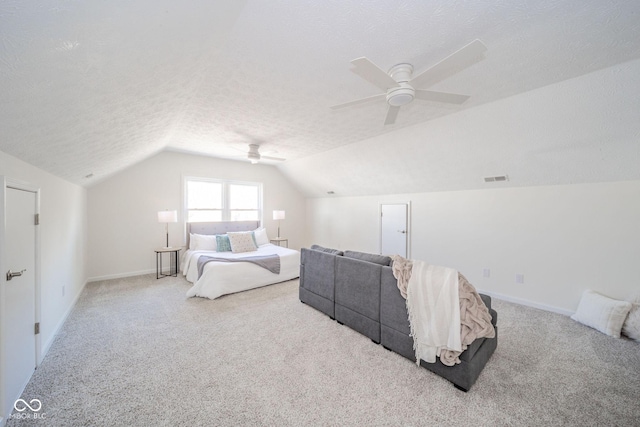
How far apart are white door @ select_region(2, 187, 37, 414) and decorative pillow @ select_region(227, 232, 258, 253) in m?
2.97

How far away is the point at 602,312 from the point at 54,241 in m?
6.10

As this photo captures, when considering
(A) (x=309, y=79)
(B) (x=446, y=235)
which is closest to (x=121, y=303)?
(A) (x=309, y=79)

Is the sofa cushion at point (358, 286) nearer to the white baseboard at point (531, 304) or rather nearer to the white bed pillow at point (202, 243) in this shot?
the white baseboard at point (531, 304)

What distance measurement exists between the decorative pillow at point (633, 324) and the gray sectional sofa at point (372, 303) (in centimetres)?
149

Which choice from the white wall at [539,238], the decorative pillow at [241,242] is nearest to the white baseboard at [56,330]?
the decorative pillow at [241,242]


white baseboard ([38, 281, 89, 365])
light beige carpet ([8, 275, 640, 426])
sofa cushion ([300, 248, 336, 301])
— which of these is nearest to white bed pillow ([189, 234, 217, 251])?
white baseboard ([38, 281, 89, 365])

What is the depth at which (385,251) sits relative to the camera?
5.35 meters

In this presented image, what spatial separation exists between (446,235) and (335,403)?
3.61 m

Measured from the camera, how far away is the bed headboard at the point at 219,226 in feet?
17.6

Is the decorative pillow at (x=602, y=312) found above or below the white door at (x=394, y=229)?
below

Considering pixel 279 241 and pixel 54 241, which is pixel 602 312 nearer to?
pixel 279 241

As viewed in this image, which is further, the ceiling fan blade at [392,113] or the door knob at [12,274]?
the ceiling fan blade at [392,113]

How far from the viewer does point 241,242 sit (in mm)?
5086

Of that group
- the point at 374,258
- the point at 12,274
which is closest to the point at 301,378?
the point at 374,258
